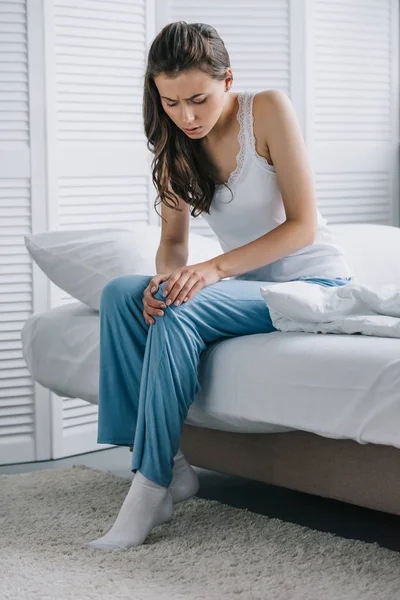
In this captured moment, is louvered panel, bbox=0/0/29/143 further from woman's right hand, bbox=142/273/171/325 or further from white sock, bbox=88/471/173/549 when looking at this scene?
white sock, bbox=88/471/173/549

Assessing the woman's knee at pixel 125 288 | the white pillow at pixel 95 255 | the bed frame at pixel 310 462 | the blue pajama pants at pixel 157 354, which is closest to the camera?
the bed frame at pixel 310 462

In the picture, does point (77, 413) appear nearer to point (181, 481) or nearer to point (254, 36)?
point (181, 481)

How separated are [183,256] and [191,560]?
29.0 inches

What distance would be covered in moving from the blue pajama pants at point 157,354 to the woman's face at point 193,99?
34 cm

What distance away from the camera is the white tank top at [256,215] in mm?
2059

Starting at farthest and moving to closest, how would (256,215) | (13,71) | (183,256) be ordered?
(13,71) → (183,256) → (256,215)

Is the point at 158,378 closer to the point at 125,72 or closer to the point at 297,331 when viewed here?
the point at 297,331

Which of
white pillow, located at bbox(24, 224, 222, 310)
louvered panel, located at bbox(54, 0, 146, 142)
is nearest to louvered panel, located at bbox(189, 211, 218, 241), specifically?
louvered panel, located at bbox(54, 0, 146, 142)

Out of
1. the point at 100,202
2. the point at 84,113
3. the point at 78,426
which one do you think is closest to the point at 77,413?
the point at 78,426

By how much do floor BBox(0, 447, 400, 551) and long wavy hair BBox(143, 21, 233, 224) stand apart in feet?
2.35

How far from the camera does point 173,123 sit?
6.84 ft

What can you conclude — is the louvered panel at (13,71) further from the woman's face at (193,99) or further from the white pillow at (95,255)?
the woman's face at (193,99)

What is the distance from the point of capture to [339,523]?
2.08 meters

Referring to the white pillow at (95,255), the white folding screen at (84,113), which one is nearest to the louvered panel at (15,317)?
the white folding screen at (84,113)
